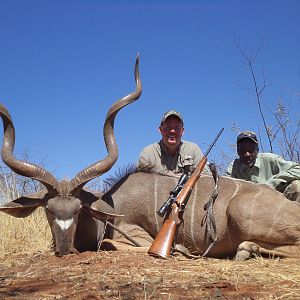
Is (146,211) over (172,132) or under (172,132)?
under

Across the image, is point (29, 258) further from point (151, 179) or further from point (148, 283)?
point (148, 283)

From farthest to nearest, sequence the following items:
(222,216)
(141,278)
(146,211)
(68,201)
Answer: (146,211)
(222,216)
(68,201)
(141,278)

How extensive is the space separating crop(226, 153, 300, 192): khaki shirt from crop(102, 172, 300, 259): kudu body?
548 millimetres

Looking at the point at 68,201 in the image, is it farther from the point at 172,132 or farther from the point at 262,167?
the point at 262,167

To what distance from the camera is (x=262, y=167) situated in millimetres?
5035

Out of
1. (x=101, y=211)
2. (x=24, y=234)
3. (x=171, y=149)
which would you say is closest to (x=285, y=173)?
(x=171, y=149)

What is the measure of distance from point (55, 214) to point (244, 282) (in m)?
1.74

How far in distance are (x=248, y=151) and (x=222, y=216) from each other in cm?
107

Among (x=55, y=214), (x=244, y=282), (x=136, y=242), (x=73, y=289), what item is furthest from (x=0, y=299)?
(x=136, y=242)

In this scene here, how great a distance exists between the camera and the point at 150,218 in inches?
169

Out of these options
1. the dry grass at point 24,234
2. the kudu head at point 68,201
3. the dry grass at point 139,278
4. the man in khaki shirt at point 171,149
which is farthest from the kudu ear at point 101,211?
the man in khaki shirt at point 171,149

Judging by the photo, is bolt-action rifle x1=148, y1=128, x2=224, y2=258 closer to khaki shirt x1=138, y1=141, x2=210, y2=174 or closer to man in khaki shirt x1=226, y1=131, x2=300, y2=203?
man in khaki shirt x1=226, y1=131, x2=300, y2=203

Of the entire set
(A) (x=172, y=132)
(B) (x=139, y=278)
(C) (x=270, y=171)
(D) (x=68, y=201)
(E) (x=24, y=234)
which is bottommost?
(E) (x=24, y=234)

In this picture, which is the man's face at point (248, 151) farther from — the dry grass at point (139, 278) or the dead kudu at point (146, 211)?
the dry grass at point (139, 278)
